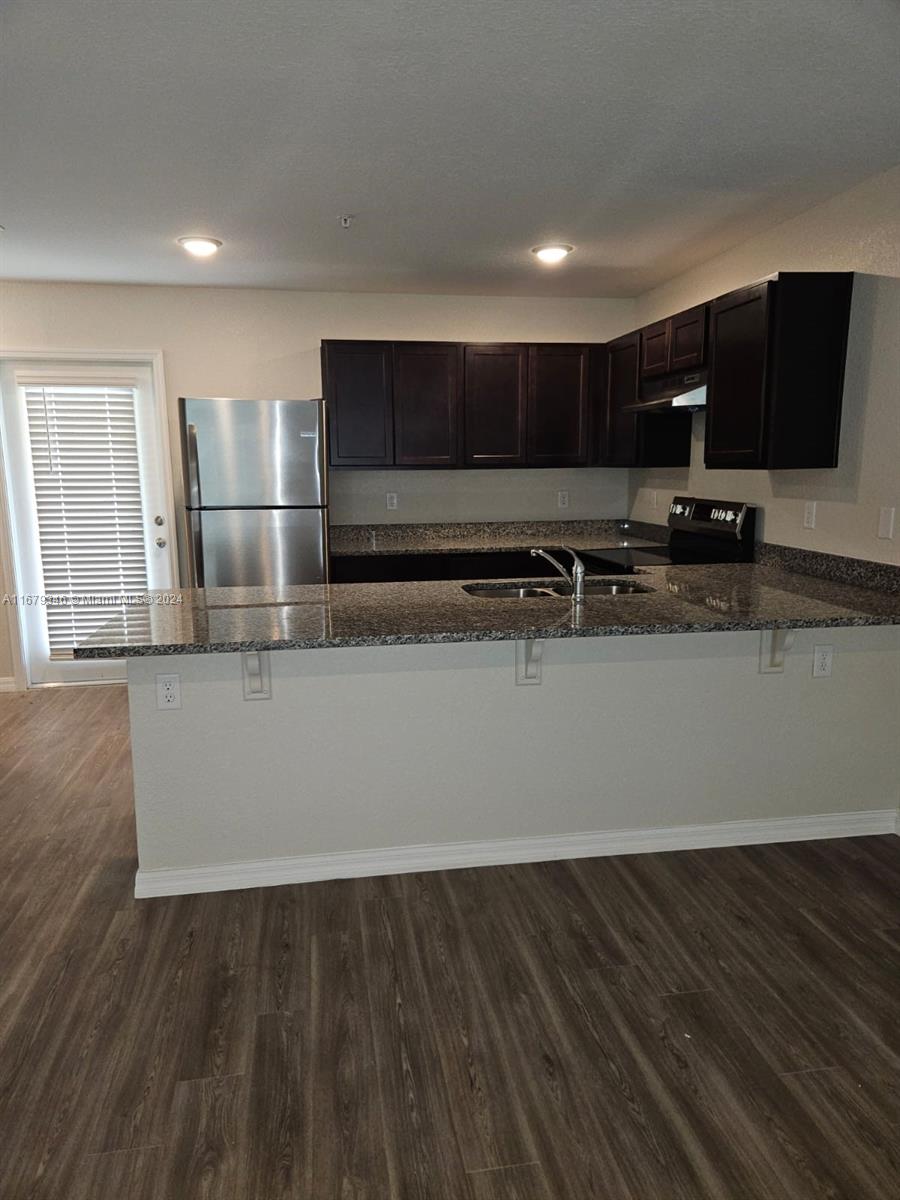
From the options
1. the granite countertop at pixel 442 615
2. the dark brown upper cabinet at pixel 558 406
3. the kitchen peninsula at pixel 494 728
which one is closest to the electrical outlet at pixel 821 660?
the kitchen peninsula at pixel 494 728

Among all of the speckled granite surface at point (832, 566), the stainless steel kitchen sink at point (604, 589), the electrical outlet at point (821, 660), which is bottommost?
the electrical outlet at point (821, 660)

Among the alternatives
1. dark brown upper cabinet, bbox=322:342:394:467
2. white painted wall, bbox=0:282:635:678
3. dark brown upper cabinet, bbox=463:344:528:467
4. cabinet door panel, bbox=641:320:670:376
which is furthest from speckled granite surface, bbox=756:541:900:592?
dark brown upper cabinet, bbox=322:342:394:467

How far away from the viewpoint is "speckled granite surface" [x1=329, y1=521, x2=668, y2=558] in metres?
4.97

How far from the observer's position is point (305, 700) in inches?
99.5

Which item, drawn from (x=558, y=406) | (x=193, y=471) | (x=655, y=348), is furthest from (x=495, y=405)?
(x=193, y=471)

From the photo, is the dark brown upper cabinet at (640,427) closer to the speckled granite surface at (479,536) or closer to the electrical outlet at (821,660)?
the speckled granite surface at (479,536)

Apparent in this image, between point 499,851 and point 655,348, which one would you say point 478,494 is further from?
point 499,851

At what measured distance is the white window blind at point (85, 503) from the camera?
15.7 ft

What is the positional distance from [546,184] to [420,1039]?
2.91 metres

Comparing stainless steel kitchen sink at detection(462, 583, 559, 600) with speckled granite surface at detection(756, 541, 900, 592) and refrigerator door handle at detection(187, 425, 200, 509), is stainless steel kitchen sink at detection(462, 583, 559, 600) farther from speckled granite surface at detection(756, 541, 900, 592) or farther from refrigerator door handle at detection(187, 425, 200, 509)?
refrigerator door handle at detection(187, 425, 200, 509)

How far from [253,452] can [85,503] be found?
137cm

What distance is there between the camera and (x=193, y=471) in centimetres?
426

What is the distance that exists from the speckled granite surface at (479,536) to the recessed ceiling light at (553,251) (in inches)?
66.5

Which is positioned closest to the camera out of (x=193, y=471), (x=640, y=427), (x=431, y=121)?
(x=431, y=121)
